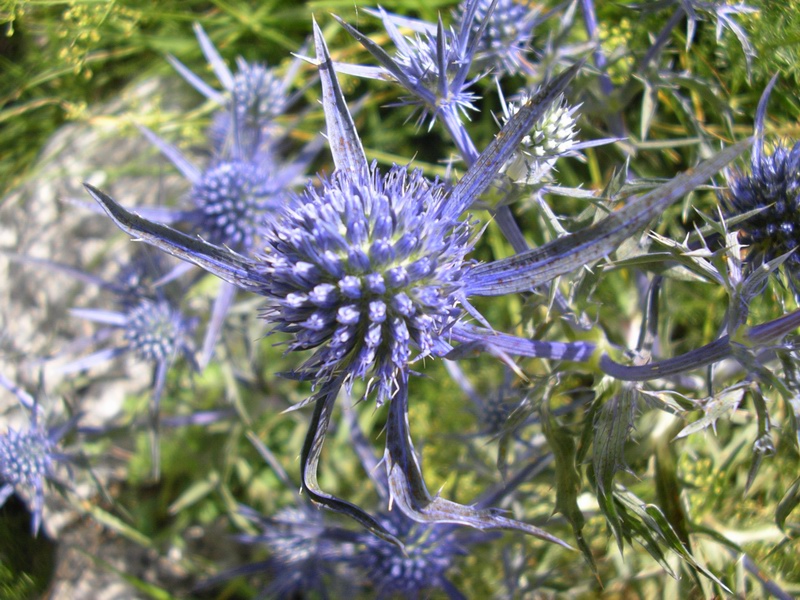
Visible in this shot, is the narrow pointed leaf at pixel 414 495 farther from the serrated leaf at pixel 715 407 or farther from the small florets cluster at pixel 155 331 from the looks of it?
the small florets cluster at pixel 155 331

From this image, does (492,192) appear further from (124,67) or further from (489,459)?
(124,67)

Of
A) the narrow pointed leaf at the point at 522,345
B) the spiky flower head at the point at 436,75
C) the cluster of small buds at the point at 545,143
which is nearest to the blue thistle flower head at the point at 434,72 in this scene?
the spiky flower head at the point at 436,75

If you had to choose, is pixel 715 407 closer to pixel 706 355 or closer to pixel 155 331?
pixel 706 355

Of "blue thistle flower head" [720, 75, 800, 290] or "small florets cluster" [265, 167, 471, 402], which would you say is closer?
"small florets cluster" [265, 167, 471, 402]

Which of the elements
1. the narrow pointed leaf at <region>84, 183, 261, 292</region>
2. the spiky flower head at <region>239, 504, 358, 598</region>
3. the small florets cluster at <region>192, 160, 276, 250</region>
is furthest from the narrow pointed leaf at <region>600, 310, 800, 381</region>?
the small florets cluster at <region>192, 160, 276, 250</region>

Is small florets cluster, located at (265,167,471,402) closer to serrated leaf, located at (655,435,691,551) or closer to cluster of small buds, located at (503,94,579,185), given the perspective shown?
cluster of small buds, located at (503,94,579,185)

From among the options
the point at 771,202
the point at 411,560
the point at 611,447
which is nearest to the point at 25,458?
the point at 411,560
